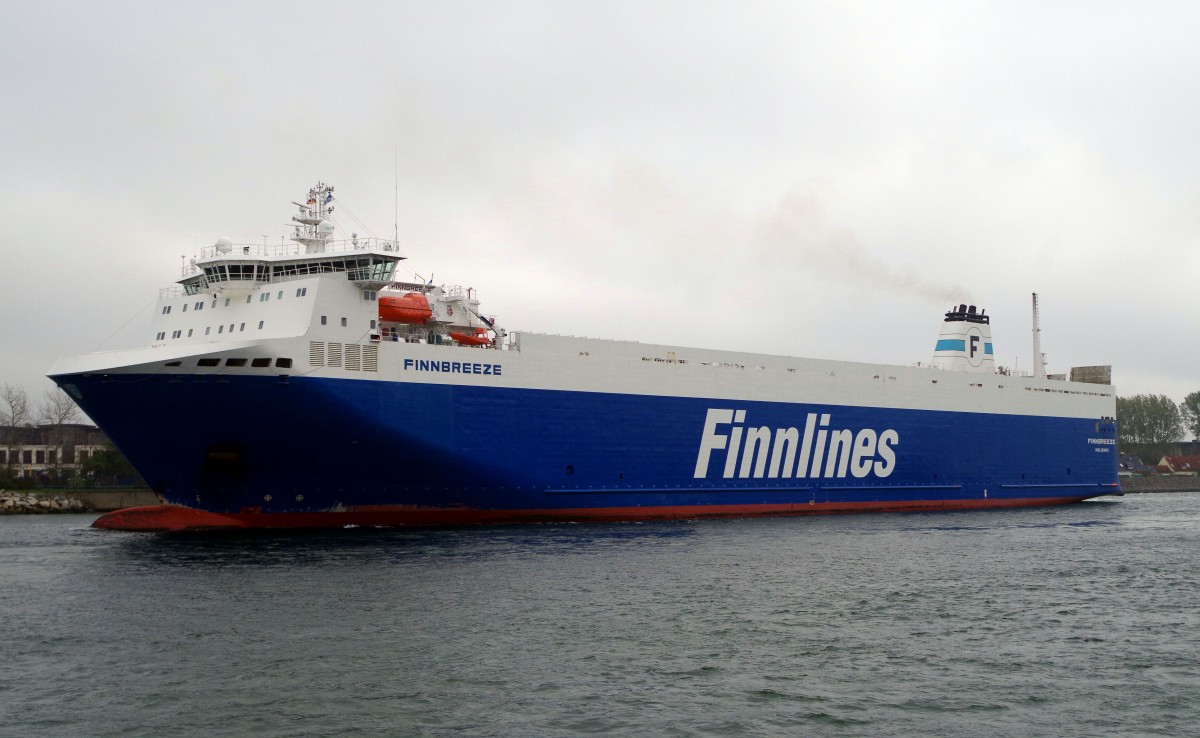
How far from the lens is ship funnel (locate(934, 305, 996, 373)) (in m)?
41.7

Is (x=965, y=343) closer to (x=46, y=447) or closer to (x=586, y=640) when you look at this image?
(x=586, y=640)

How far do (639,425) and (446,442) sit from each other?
6.57m

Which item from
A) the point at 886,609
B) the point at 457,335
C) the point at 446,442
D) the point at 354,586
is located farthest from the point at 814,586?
the point at 457,335

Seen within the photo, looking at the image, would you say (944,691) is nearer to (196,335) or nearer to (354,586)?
(354,586)

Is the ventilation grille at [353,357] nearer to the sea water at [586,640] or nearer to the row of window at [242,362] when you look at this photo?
the row of window at [242,362]

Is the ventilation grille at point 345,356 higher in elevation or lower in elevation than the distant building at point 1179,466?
higher

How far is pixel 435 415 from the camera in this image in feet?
83.8

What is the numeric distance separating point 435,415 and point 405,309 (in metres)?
3.24

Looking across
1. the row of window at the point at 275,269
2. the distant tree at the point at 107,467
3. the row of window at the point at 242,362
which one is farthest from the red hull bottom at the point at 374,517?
the distant tree at the point at 107,467

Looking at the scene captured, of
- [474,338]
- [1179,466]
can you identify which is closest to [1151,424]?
[1179,466]

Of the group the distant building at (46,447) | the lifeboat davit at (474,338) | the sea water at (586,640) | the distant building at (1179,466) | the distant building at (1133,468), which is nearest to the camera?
the sea water at (586,640)

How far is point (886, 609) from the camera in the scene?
16.0 meters

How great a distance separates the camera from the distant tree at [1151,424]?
98750mm

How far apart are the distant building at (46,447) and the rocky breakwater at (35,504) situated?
45.1ft
